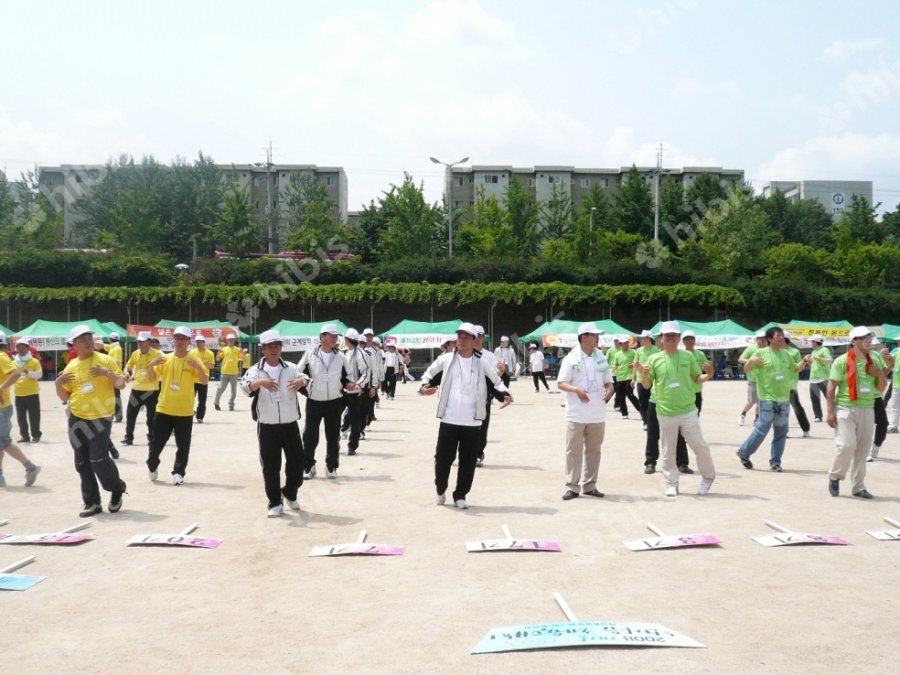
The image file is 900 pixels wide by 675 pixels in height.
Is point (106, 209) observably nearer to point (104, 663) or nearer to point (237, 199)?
point (237, 199)

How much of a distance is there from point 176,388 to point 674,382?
6055mm

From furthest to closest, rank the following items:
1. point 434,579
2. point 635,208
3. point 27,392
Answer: point 635,208
point 27,392
point 434,579

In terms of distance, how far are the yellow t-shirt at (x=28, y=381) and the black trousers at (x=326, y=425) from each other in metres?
4.97

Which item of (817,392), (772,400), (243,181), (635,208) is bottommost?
(817,392)

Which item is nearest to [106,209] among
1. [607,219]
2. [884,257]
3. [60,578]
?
[607,219]

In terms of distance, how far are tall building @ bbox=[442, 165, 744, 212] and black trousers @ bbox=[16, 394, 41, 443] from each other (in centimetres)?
7101

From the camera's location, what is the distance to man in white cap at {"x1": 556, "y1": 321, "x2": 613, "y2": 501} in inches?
351

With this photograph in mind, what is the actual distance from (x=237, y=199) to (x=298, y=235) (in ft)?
17.3

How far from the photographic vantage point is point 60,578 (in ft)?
19.4

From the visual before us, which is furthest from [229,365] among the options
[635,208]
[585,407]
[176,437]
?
[635,208]

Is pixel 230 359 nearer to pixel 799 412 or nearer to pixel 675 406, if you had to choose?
pixel 799 412

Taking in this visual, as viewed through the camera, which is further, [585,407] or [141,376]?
[141,376]

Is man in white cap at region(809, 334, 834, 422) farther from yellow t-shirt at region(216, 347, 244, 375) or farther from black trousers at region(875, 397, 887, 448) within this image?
yellow t-shirt at region(216, 347, 244, 375)

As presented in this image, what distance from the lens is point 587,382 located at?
902cm
